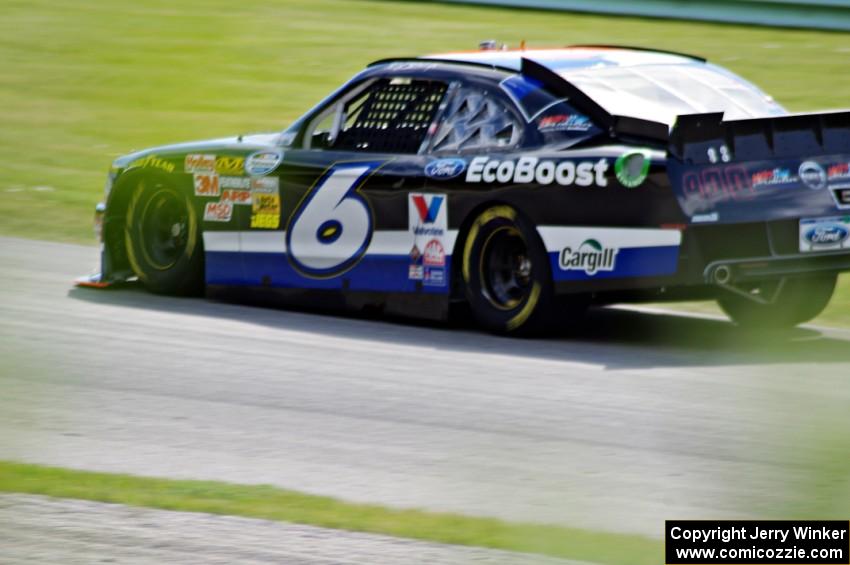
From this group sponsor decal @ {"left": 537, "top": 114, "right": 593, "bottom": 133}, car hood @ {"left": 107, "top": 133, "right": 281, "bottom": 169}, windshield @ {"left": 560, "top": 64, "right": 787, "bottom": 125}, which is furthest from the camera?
car hood @ {"left": 107, "top": 133, "right": 281, "bottom": 169}

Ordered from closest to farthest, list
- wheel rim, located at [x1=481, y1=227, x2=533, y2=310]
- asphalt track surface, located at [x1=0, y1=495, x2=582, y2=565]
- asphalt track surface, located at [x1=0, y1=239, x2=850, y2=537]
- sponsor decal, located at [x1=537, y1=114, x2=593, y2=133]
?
asphalt track surface, located at [x1=0, y1=239, x2=850, y2=537] → asphalt track surface, located at [x1=0, y1=495, x2=582, y2=565] → sponsor decal, located at [x1=537, y1=114, x2=593, y2=133] → wheel rim, located at [x1=481, y1=227, x2=533, y2=310]

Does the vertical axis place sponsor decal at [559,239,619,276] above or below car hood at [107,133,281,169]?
below

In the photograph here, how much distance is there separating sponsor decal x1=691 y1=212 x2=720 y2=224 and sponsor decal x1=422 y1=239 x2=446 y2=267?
1.53 m

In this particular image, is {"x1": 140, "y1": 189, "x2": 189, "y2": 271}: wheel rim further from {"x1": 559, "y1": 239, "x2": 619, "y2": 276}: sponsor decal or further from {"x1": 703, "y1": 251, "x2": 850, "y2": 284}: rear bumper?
{"x1": 703, "y1": 251, "x2": 850, "y2": 284}: rear bumper

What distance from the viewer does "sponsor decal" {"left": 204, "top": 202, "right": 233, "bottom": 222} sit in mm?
9477

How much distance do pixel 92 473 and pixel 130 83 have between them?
50.9ft

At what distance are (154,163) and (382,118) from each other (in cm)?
170

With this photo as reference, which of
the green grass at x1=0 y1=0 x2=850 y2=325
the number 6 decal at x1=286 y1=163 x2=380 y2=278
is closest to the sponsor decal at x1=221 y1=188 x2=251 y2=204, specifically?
the number 6 decal at x1=286 y1=163 x2=380 y2=278

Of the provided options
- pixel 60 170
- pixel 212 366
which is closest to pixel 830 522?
pixel 212 366

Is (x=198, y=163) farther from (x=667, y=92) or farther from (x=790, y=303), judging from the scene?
(x=790, y=303)

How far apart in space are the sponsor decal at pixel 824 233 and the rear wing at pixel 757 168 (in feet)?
0.16

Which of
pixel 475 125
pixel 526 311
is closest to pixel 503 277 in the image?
pixel 526 311

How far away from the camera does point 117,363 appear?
24.3ft

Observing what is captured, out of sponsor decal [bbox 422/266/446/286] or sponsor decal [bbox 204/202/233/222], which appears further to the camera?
sponsor decal [bbox 204/202/233/222]
